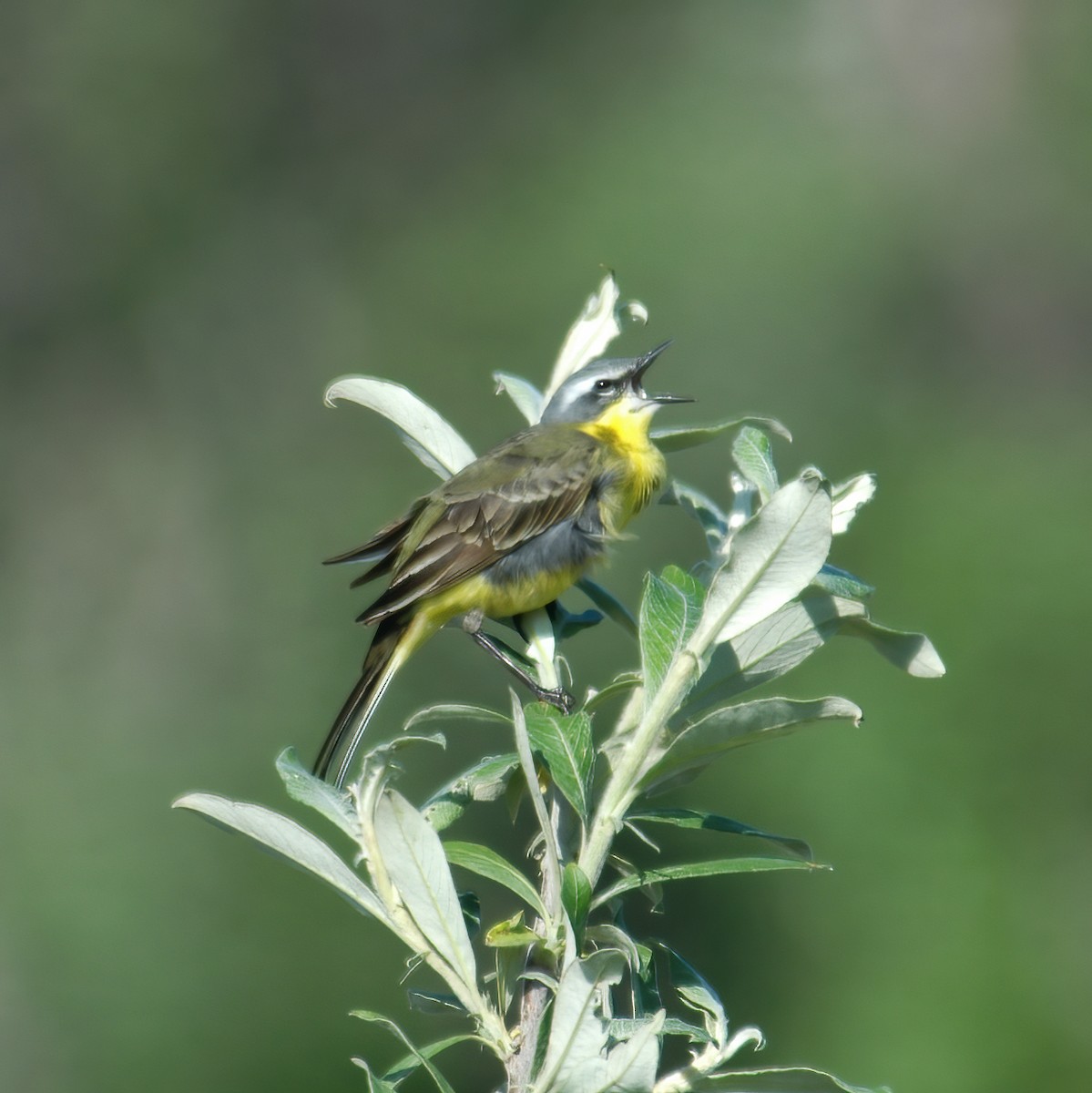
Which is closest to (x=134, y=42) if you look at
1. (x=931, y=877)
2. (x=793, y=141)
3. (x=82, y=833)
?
(x=793, y=141)

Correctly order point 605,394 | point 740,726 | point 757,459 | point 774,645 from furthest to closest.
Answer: point 605,394
point 757,459
point 774,645
point 740,726

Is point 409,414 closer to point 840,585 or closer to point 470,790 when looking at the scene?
point 470,790

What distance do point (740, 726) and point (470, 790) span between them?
374mm

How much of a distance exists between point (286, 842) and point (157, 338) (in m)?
15.3

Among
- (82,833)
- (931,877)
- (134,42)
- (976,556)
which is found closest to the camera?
(931,877)

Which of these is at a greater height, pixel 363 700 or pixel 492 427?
pixel 492 427

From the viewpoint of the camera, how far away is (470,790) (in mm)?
1730

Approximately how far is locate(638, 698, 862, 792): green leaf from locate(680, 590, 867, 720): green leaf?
7cm

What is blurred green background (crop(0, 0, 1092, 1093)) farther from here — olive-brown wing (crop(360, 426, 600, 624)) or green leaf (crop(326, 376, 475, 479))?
green leaf (crop(326, 376, 475, 479))

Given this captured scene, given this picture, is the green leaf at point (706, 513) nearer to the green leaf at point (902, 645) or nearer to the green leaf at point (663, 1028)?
the green leaf at point (902, 645)

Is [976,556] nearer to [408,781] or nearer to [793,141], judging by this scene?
[408,781]

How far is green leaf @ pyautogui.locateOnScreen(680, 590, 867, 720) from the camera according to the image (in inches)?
64.7

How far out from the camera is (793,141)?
16.5 meters

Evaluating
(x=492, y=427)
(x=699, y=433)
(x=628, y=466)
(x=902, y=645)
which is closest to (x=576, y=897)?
(x=902, y=645)
